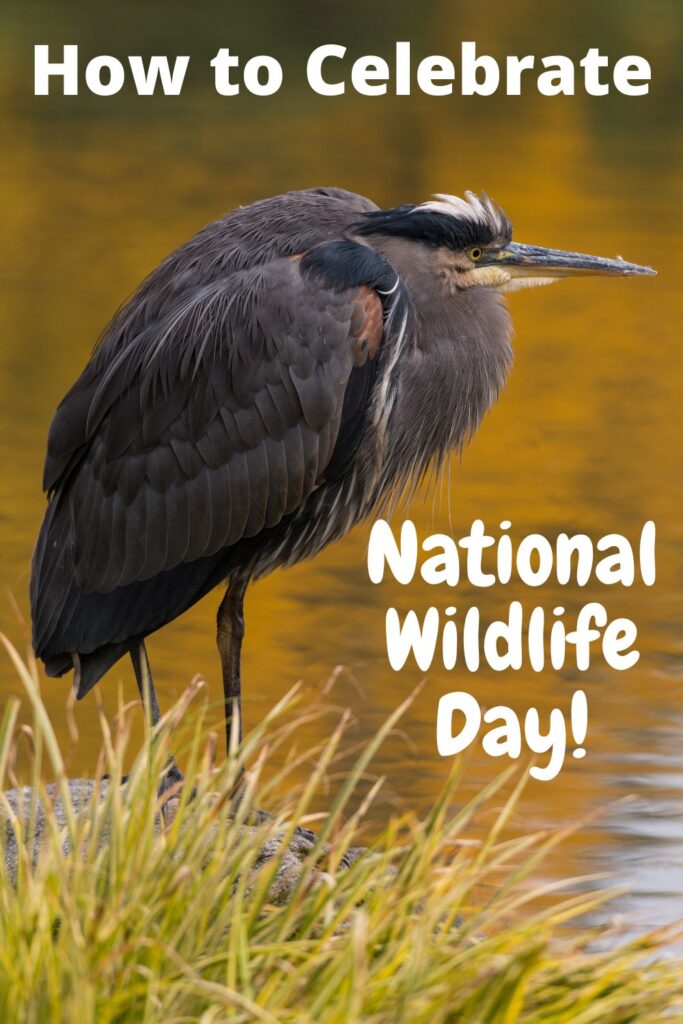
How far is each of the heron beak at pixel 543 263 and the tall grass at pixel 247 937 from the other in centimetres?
209

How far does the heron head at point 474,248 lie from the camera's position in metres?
5.48

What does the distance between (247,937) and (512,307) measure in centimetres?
1376

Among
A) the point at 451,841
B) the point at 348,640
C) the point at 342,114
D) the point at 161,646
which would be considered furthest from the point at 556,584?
the point at 342,114

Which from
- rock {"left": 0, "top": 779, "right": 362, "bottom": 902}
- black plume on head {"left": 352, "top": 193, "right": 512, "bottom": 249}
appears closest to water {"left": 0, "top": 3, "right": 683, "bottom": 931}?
rock {"left": 0, "top": 779, "right": 362, "bottom": 902}

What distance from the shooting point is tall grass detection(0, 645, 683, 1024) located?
11.2 feet

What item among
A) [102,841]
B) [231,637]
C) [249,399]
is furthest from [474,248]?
[102,841]

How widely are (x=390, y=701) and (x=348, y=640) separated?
2.16ft

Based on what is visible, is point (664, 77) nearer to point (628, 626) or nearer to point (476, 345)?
point (628, 626)

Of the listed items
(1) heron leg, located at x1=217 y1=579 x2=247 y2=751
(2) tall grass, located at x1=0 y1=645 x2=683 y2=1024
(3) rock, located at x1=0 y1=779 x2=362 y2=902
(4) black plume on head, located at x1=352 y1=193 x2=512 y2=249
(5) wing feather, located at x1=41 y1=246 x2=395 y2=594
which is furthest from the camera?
(1) heron leg, located at x1=217 y1=579 x2=247 y2=751

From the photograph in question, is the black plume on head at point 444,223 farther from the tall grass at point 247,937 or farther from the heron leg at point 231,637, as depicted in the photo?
the tall grass at point 247,937

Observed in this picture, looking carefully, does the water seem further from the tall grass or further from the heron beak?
the tall grass

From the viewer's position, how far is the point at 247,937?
Answer: 3742 mm

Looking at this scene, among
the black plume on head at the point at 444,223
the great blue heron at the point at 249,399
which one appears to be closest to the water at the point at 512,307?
the great blue heron at the point at 249,399

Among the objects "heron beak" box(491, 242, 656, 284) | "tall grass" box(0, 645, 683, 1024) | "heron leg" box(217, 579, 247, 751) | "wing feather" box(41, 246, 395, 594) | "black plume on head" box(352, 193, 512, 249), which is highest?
"black plume on head" box(352, 193, 512, 249)
